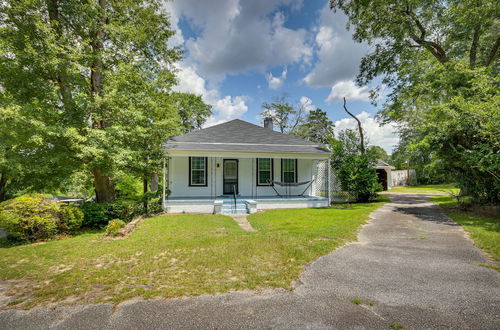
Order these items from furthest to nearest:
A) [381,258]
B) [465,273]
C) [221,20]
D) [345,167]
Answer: [345,167], [221,20], [381,258], [465,273]

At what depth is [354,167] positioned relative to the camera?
42.2 ft

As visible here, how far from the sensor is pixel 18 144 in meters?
7.04

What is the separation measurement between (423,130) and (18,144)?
1492 cm

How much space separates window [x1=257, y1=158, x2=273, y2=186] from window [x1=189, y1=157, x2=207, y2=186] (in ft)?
9.86

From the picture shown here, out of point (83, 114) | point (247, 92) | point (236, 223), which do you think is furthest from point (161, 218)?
A: point (247, 92)

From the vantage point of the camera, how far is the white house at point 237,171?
10.4 meters

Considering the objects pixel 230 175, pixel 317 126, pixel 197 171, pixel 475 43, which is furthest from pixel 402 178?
pixel 197 171

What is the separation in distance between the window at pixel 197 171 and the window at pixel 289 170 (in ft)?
14.9

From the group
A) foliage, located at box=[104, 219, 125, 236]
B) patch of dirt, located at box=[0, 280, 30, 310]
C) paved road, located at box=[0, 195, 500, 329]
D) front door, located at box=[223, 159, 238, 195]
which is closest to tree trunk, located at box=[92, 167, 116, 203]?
foliage, located at box=[104, 219, 125, 236]

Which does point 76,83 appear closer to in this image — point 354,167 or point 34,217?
point 34,217

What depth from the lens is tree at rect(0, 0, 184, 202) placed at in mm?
7074

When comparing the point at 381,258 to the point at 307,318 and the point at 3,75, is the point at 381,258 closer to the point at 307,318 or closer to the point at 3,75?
the point at 307,318

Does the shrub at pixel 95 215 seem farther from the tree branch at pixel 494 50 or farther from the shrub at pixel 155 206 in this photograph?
the tree branch at pixel 494 50

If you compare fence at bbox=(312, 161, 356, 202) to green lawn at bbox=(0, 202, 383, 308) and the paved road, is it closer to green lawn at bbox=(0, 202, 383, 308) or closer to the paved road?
green lawn at bbox=(0, 202, 383, 308)
